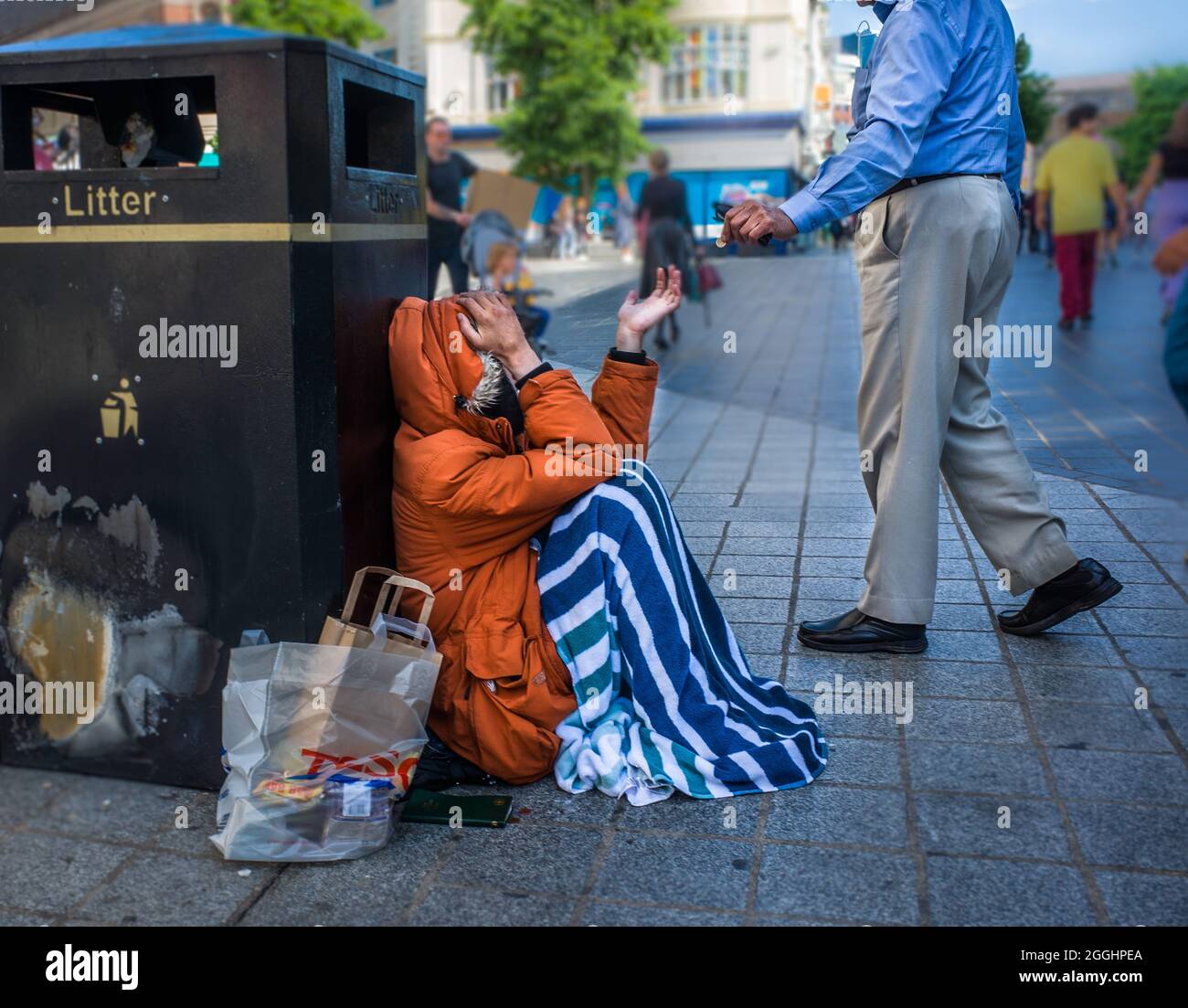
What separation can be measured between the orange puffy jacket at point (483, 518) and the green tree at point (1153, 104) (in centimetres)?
127

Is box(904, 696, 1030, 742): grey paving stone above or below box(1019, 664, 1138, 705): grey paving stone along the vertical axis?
below

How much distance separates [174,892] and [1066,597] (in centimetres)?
264

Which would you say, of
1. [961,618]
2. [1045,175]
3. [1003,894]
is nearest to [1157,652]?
[961,618]

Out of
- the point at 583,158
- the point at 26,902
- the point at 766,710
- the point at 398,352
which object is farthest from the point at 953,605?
the point at 583,158

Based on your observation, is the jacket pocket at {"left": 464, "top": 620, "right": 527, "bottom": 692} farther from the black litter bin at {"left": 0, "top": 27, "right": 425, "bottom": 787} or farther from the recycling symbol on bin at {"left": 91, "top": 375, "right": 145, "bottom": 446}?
the recycling symbol on bin at {"left": 91, "top": 375, "right": 145, "bottom": 446}

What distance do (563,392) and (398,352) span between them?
41 cm

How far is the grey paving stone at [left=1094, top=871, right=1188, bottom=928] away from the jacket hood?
1596mm

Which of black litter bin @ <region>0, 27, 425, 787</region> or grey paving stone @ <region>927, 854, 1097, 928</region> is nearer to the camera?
grey paving stone @ <region>927, 854, 1097, 928</region>

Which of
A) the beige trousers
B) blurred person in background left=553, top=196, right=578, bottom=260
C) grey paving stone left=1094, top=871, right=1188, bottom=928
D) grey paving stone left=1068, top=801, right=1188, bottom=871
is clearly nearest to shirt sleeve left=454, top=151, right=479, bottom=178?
A: the beige trousers

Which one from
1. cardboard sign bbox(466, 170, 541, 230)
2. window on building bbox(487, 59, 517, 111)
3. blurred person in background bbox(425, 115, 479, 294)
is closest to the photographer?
blurred person in background bbox(425, 115, 479, 294)

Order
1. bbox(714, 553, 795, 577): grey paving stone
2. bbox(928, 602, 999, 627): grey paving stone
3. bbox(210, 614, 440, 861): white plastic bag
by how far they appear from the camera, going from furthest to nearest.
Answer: bbox(714, 553, 795, 577): grey paving stone → bbox(928, 602, 999, 627): grey paving stone → bbox(210, 614, 440, 861): white plastic bag

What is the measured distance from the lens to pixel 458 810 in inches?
111

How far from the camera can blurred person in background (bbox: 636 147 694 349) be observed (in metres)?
12.4

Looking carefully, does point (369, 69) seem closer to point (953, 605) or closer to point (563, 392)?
point (563, 392)
